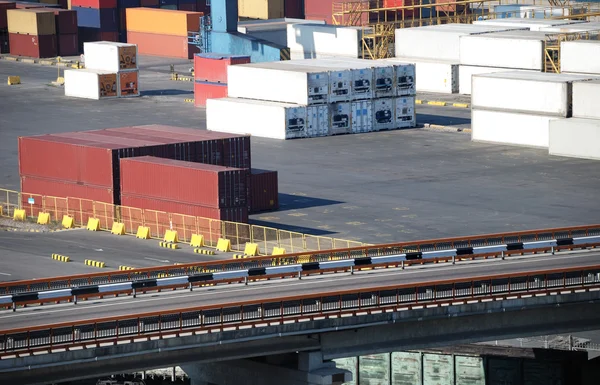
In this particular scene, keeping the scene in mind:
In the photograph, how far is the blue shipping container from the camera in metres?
163

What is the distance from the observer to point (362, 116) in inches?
4331

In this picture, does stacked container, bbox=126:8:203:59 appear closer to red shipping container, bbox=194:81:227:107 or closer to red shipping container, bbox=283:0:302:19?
red shipping container, bbox=283:0:302:19

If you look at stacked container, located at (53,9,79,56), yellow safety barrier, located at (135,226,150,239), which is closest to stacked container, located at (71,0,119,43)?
stacked container, located at (53,9,79,56)

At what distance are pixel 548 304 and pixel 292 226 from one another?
90.2 ft

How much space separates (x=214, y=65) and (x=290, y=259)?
208ft

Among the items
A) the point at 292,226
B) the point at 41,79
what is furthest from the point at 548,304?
the point at 41,79

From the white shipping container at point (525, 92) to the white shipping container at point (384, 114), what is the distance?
24.8ft

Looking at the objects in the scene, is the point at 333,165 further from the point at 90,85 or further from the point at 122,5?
the point at 122,5

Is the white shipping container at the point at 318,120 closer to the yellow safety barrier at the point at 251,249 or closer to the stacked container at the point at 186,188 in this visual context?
the stacked container at the point at 186,188

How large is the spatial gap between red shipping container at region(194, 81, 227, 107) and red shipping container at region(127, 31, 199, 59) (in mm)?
33944

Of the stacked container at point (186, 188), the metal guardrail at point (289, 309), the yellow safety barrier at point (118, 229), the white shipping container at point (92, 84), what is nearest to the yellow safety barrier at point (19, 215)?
the stacked container at point (186, 188)

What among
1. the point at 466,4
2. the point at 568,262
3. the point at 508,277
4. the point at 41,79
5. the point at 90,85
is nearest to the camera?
the point at 508,277

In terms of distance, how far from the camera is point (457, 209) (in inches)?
3127

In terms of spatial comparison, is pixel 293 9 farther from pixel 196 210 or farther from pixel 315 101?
pixel 196 210
